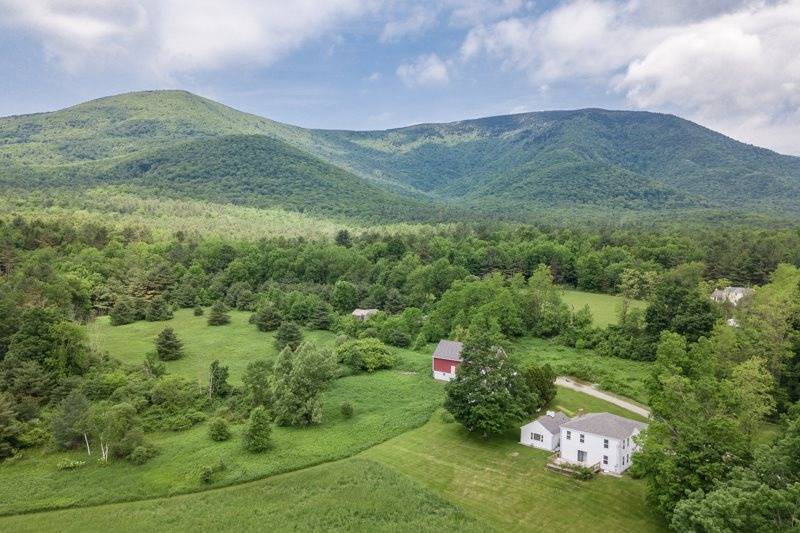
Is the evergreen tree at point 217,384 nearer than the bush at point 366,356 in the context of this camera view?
Yes

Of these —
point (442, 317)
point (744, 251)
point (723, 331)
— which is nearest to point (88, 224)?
point (442, 317)

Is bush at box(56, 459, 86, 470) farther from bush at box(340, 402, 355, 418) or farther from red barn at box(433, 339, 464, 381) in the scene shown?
red barn at box(433, 339, 464, 381)

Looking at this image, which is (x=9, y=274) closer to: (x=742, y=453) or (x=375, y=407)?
(x=375, y=407)

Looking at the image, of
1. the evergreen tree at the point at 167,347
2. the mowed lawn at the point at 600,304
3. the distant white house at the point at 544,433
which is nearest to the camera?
the distant white house at the point at 544,433

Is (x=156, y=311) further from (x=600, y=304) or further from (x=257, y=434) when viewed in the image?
(x=600, y=304)

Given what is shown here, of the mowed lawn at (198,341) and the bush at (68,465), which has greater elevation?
the mowed lawn at (198,341)

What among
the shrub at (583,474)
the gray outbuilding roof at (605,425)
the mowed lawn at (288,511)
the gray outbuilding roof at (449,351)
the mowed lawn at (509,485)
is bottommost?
the mowed lawn at (288,511)

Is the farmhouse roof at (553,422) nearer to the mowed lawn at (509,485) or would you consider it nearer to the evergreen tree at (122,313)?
the mowed lawn at (509,485)

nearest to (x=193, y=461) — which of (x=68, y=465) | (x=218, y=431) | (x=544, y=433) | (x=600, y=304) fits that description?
(x=218, y=431)

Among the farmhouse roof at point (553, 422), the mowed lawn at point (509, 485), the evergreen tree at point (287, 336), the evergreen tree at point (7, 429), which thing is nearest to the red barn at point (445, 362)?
the mowed lawn at point (509, 485)
